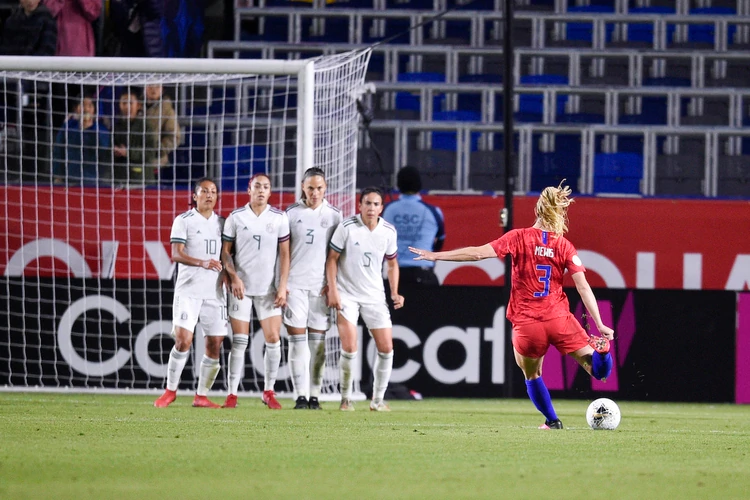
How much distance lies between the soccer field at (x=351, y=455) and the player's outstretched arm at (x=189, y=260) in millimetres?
1228

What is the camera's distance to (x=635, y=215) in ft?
46.4

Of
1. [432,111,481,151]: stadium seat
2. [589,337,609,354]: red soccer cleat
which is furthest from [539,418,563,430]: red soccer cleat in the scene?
[432,111,481,151]: stadium seat

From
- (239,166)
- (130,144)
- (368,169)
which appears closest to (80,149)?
(130,144)

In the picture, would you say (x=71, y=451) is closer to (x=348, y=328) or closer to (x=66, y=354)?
(x=348, y=328)

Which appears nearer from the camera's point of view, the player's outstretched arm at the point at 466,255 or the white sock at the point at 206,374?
the player's outstretched arm at the point at 466,255

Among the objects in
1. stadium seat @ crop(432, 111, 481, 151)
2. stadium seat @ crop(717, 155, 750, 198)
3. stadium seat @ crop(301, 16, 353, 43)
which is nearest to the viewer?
stadium seat @ crop(717, 155, 750, 198)

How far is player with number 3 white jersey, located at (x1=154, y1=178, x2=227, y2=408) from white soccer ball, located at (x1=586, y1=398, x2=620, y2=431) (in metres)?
3.46

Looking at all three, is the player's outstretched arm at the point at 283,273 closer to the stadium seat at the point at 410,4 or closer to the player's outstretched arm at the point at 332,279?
the player's outstretched arm at the point at 332,279

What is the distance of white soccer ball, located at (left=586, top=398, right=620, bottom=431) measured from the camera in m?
8.27

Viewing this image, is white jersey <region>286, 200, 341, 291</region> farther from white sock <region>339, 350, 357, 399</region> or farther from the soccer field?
the soccer field

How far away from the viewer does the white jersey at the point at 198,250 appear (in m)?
10.4

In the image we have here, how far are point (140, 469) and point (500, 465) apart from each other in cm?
172

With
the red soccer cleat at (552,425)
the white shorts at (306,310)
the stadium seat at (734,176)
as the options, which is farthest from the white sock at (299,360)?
the stadium seat at (734,176)

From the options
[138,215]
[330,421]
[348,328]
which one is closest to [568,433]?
[330,421]
